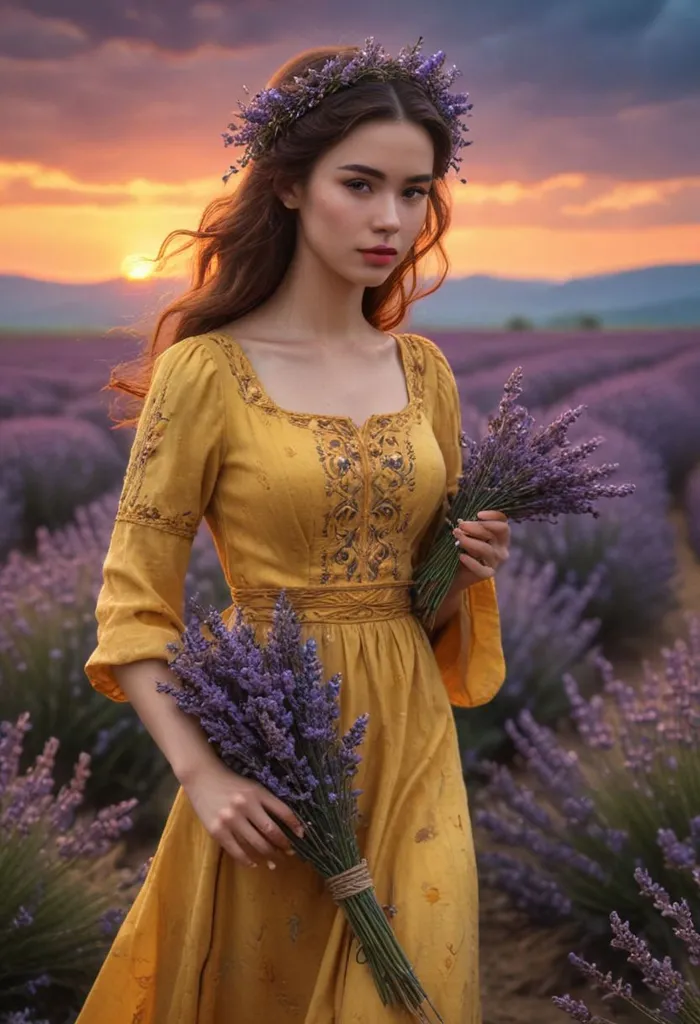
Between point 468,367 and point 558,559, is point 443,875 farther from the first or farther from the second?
point 468,367

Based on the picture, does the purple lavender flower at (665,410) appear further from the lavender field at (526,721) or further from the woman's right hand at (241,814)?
the woman's right hand at (241,814)

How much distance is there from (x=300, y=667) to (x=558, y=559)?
4.01 m

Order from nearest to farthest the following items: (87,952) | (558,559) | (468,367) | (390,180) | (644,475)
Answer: (390,180) → (87,952) → (558,559) → (644,475) → (468,367)

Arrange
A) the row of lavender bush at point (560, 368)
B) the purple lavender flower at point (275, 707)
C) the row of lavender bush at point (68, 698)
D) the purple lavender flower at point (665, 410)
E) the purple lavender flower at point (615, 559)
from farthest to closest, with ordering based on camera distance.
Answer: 1. the row of lavender bush at point (560, 368)
2. the purple lavender flower at point (665, 410)
3. the purple lavender flower at point (615, 559)
4. the row of lavender bush at point (68, 698)
5. the purple lavender flower at point (275, 707)

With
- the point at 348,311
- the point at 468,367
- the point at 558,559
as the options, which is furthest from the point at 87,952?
the point at 468,367

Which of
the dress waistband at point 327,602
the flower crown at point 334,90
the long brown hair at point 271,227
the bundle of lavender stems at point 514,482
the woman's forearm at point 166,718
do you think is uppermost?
the flower crown at point 334,90

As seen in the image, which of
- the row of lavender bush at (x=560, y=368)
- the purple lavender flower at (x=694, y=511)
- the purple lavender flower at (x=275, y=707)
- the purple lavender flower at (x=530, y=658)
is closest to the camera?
the purple lavender flower at (x=275, y=707)

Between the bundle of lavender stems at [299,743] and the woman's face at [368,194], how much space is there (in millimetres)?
573

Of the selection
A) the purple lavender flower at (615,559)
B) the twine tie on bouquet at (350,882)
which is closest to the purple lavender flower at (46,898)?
the twine tie on bouquet at (350,882)

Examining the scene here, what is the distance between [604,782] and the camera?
341 centimetres

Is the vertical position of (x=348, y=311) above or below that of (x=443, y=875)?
above

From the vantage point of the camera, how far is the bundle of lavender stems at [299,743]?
174cm

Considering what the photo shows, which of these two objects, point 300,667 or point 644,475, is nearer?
point 300,667

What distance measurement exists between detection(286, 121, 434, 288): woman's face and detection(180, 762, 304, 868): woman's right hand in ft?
2.59
